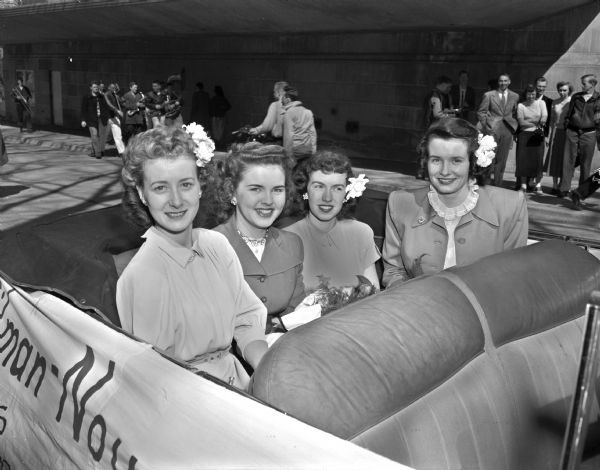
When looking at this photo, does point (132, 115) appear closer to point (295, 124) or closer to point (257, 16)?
point (257, 16)

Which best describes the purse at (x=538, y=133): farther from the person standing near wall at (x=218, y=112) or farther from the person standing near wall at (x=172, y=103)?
the person standing near wall at (x=218, y=112)

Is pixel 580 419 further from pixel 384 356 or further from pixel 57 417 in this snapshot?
pixel 57 417

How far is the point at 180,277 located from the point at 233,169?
2.56 feet

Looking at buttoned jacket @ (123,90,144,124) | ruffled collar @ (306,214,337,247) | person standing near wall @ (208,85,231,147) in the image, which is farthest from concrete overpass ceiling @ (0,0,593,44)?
ruffled collar @ (306,214,337,247)

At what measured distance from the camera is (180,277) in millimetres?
2486

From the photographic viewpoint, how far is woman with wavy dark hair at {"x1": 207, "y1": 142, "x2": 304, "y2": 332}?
3064mm

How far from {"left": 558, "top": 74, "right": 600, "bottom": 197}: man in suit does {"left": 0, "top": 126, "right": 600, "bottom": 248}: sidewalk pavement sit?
683 millimetres

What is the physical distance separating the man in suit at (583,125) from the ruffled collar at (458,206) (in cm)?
713

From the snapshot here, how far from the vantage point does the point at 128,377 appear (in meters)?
2.06

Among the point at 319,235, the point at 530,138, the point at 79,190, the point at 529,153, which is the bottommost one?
the point at 79,190

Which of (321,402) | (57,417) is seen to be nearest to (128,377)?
(57,417)

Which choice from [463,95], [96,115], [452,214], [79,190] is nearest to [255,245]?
[452,214]

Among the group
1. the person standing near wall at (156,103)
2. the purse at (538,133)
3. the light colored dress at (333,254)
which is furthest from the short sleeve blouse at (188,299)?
the person standing near wall at (156,103)

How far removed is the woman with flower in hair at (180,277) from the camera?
7.85ft
